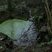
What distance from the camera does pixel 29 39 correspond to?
2400 mm

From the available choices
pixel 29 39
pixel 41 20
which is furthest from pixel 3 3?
pixel 29 39

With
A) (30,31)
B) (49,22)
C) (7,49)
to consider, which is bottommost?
(7,49)

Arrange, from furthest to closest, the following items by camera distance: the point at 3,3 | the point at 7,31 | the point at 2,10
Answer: the point at 3,3, the point at 2,10, the point at 7,31

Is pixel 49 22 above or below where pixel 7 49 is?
above

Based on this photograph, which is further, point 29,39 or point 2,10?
point 2,10

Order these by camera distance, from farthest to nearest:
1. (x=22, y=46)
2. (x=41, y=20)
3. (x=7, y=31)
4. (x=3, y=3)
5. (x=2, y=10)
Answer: (x=3, y=3) < (x=2, y=10) < (x=41, y=20) < (x=22, y=46) < (x=7, y=31)

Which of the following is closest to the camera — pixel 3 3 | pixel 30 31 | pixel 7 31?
pixel 7 31

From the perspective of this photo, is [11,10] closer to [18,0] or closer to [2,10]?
[2,10]

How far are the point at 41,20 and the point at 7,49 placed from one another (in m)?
0.71

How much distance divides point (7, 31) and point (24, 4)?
1978mm

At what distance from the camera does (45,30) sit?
233 cm

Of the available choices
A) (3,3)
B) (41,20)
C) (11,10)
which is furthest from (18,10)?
(41,20)

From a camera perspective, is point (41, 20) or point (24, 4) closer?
point (41, 20)

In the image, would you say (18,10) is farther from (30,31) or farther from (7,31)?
(7,31)
